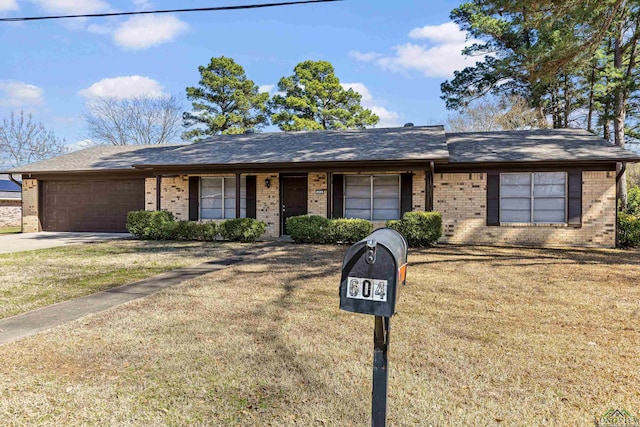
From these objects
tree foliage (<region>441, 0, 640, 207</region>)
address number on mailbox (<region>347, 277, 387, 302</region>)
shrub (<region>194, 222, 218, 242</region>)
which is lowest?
shrub (<region>194, 222, 218, 242</region>)

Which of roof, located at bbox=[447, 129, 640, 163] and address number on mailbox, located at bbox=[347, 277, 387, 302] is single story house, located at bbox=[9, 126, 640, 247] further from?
address number on mailbox, located at bbox=[347, 277, 387, 302]

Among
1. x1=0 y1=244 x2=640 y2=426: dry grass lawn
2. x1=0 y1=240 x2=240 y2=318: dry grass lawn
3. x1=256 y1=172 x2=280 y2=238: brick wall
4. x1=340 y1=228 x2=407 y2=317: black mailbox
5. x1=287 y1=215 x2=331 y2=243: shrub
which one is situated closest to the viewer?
x1=340 y1=228 x2=407 y2=317: black mailbox

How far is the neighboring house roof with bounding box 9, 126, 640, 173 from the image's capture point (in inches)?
455

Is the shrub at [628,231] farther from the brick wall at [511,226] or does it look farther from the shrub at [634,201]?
the shrub at [634,201]

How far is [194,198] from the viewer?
47.3ft

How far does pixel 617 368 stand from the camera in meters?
3.05

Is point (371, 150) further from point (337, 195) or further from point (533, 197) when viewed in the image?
point (533, 197)

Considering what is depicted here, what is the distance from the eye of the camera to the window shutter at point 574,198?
11328 millimetres

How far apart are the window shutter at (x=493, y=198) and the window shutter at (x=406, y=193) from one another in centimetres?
240

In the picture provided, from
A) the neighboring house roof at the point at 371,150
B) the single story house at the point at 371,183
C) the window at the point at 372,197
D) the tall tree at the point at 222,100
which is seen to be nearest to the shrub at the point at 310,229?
the single story house at the point at 371,183

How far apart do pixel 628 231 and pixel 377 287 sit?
13.0 meters

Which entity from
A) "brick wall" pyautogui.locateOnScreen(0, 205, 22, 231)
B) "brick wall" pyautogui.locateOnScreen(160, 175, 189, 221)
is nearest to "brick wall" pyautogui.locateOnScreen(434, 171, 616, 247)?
"brick wall" pyautogui.locateOnScreen(160, 175, 189, 221)

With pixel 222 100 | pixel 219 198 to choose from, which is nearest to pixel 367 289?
pixel 219 198

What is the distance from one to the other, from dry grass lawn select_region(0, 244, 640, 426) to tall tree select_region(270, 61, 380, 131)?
25031 mm
